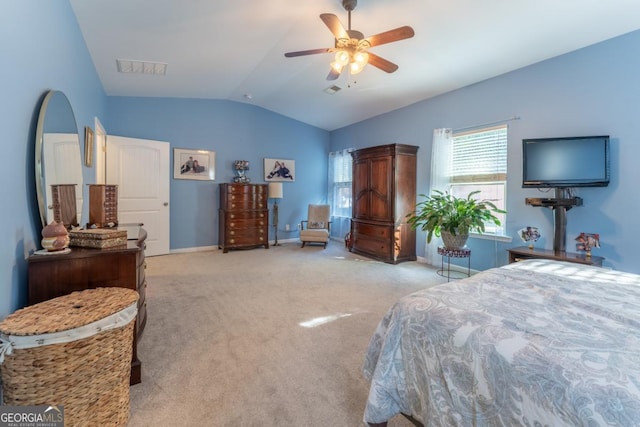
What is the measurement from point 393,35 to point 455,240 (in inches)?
98.6

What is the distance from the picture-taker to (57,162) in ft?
6.00

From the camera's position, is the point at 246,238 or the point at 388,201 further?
the point at 246,238

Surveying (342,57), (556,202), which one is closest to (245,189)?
(342,57)

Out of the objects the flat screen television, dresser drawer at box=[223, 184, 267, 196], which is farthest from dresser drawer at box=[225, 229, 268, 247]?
the flat screen television

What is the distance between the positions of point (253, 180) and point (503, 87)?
15.0 ft

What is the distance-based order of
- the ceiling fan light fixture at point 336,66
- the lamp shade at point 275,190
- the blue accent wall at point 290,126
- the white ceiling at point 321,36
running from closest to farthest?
the blue accent wall at point 290,126 < the white ceiling at point 321,36 < the ceiling fan light fixture at point 336,66 < the lamp shade at point 275,190

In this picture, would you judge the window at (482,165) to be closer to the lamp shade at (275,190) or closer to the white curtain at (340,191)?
the white curtain at (340,191)

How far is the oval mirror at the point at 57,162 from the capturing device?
5.20ft

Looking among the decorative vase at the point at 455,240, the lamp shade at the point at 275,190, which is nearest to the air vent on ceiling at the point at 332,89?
→ the lamp shade at the point at 275,190

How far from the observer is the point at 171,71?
393cm

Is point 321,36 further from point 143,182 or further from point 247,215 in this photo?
point 143,182

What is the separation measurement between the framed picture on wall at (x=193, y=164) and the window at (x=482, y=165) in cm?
433

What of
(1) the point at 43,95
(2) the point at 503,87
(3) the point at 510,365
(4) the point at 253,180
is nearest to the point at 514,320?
(3) the point at 510,365

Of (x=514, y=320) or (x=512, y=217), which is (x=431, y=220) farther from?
(x=514, y=320)
